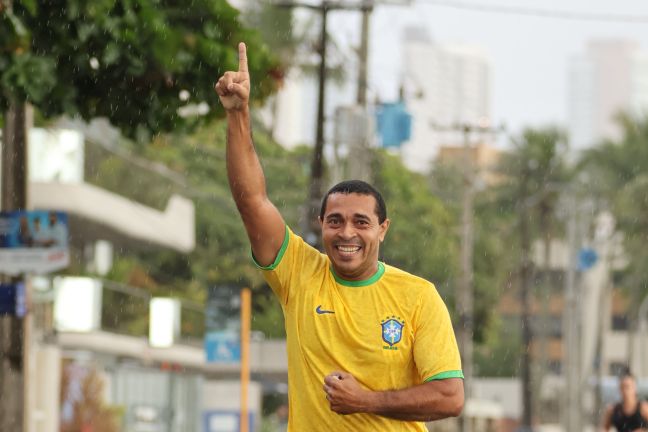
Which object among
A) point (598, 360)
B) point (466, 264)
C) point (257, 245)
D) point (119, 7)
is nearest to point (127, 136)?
point (119, 7)

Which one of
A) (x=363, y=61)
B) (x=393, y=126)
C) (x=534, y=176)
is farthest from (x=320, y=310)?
(x=534, y=176)

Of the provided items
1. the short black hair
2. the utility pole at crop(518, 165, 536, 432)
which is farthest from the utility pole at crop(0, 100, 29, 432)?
the utility pole at crop(518, 165, 536, 432)

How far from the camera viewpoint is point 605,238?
82938 millimetres

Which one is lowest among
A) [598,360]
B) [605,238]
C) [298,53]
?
[598,360]

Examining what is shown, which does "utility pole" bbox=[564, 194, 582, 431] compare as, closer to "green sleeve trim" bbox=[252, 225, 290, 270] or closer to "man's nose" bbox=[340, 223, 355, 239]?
"green sleeve trim" bbox=[252, 225, 290, 270]

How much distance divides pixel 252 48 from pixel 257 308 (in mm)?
53697

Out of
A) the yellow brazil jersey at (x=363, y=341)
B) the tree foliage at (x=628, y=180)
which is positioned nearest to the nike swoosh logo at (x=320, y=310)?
the yellow brazil jersey at (x=363, y=341)

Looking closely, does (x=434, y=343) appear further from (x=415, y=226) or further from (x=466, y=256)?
(x=415, y=226)

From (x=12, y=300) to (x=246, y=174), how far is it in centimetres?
1003

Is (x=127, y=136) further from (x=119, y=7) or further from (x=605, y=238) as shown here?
(x=605, y=238)

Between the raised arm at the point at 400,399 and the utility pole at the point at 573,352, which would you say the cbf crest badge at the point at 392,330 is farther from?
the utility pole at the point at 573,352

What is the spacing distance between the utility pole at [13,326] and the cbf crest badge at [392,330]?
987cm

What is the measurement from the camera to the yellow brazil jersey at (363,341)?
20.1 feet

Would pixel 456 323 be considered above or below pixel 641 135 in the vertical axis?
below
